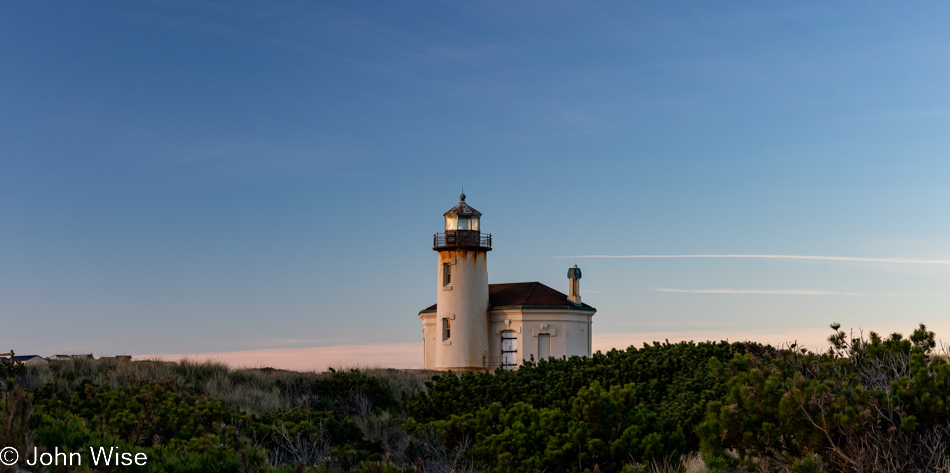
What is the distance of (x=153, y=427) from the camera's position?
34.2 feet

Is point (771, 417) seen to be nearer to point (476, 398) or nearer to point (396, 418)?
point (476, 398)

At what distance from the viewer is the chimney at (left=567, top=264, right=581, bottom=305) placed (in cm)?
4108

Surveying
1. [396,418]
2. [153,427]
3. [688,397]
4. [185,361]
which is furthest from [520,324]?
[153,427]

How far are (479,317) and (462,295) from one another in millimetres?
1398

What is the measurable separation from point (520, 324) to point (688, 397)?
25738mm

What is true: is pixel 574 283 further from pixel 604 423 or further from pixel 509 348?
pixel 604 423

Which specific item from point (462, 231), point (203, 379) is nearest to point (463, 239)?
point (462, 231)

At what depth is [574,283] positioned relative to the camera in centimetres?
4134

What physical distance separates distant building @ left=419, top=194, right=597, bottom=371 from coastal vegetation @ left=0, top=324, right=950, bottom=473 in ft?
72.1

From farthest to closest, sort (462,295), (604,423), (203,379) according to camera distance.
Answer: (462,295), (203,379), (604,423)

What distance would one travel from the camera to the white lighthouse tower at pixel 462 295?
38.0 meters

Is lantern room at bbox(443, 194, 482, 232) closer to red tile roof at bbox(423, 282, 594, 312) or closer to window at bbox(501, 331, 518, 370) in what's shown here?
red tile roof at bbox(423, 282, 594, 312)

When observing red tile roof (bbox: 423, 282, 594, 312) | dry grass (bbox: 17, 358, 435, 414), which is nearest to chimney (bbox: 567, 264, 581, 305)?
red tile roof (bbox: 423, 282, 594, 312)

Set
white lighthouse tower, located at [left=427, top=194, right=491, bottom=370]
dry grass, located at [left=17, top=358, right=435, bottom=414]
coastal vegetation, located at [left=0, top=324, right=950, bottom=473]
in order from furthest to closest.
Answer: white lighthouse tower, located at [left=427, top=194, right=491, bottom=370] < dry grass, located at [left=17, top=358, right=435, bottom=414] < coastal vegetation, located at [left=0, top=324, right=950, bottom=473]
